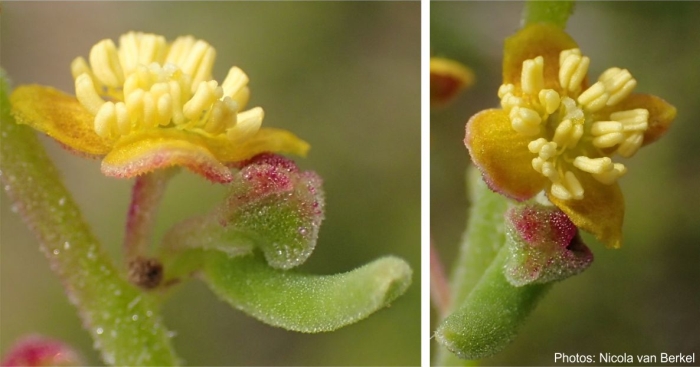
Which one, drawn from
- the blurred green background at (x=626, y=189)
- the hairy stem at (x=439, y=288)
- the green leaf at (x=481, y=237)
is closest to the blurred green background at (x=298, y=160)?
the blurred green background at (x=626, y=189)

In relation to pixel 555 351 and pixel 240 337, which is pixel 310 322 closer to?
pixel 555 351

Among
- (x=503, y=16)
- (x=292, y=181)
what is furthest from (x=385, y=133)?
(x=292, y=181)

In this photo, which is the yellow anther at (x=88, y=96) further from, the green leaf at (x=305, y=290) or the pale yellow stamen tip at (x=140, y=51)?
the green leaf at (x=305, y=290)

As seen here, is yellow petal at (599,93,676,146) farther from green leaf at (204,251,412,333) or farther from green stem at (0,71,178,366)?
green stem at (0,71,178,366)

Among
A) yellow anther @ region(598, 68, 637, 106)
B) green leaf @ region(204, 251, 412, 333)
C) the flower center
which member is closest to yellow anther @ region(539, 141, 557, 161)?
the flower center

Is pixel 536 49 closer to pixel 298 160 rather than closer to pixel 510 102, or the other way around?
pixel 510 102

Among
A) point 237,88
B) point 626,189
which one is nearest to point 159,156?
point 237,88
